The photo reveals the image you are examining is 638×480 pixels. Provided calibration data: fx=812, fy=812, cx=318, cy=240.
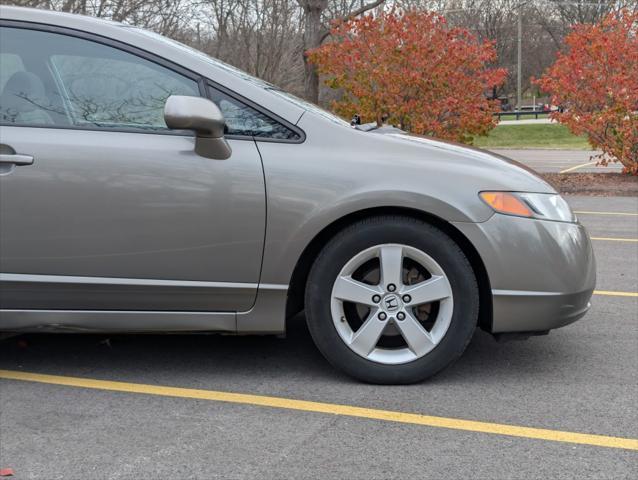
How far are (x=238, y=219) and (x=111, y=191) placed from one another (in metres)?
0.58

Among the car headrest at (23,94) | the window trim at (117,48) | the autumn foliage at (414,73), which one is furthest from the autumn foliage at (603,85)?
the car headrest at (23,94)

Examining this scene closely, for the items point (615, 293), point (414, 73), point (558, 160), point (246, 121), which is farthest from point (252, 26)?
point (246, 121)

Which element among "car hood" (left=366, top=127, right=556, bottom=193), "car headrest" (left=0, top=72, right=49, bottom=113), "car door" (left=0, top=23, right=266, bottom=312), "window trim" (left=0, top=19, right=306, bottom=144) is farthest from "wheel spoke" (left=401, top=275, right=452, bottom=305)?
"car headrest" (left=0, top=72, right=49, bottom=113)

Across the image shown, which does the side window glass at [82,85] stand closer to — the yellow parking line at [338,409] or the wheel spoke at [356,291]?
the wheel spoke at [356,291]

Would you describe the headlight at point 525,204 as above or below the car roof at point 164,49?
below

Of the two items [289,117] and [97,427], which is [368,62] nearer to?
[289,117]

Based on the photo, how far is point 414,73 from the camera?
45.1 ft

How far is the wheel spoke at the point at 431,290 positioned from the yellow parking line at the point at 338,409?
20.8 inches

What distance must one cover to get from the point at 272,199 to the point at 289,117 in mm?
418

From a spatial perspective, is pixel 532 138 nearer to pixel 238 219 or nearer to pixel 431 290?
pixel 431 290

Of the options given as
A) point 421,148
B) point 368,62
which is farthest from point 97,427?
point 368,62

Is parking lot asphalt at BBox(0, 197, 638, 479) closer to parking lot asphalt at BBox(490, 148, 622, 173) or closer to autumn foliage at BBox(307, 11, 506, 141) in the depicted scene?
autumn foliage at BBox(307, 11, 506, 141)

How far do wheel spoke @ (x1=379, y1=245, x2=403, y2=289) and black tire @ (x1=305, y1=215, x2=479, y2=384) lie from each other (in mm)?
36

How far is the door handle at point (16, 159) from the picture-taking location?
11.8 ft
